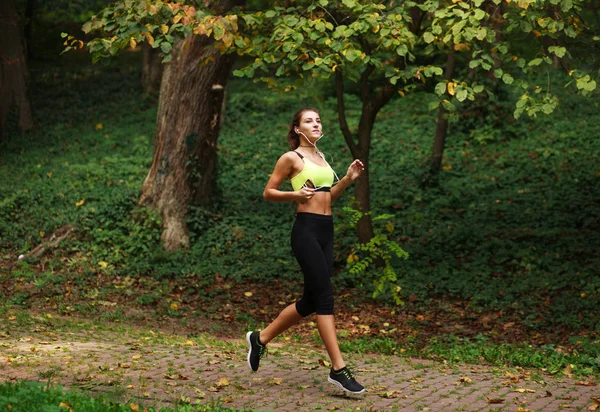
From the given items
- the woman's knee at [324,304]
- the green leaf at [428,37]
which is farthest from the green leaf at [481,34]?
the woman's knee at [324,304]

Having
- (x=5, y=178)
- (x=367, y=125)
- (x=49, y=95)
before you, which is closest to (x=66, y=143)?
(x=5, y=178)

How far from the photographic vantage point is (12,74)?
21.1 meters

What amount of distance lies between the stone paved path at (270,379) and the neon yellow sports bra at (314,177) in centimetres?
168

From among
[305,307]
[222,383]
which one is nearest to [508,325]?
[305,307]

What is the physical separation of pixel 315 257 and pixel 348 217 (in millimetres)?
5591

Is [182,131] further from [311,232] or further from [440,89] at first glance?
[311,232]

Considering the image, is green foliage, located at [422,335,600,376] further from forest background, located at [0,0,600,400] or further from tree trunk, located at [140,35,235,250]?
tree trunk, located at [140,35,235,250]

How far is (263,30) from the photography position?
34.6 feet

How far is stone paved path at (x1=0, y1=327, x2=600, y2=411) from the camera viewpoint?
5918 millimetres

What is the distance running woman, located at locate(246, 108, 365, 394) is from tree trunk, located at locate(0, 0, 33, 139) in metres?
16.0

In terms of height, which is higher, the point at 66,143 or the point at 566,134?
the point at 566,134

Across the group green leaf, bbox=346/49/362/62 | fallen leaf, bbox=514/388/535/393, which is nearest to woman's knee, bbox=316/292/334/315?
fallen leaf, bbox=514/388/535/393

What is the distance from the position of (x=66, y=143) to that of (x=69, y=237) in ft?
26.4

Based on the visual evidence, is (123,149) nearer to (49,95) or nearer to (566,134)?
(49,95)
